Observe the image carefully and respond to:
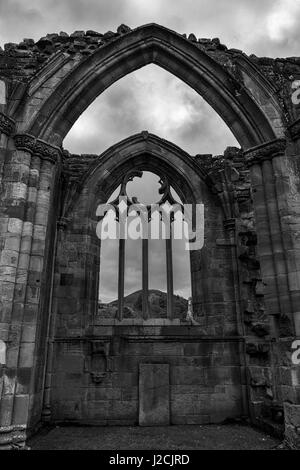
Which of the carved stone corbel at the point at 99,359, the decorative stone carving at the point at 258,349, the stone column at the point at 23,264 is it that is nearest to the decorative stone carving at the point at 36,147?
the stone column at the point at 23,264

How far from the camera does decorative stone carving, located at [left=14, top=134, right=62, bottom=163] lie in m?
5.32

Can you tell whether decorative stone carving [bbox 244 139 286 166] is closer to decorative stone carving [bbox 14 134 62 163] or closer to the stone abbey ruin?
the stone abbey ruin

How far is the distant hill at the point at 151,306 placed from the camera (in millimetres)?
7941

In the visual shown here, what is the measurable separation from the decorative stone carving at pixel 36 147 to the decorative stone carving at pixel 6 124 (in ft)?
0.42

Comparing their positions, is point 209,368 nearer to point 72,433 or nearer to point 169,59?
point 72,433

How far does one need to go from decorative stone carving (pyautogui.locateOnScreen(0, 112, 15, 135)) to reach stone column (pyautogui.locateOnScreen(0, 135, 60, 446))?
0.16 m

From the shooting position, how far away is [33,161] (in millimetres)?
5391

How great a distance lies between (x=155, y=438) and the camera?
18.3 feet

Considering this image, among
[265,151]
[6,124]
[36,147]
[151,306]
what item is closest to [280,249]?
[265,151]

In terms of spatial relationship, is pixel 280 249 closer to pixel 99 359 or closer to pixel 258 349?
pixel 258 349

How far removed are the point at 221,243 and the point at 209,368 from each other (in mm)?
2929

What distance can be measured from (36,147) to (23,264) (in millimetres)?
1964

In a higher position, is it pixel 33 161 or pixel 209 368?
pixel 33 161
